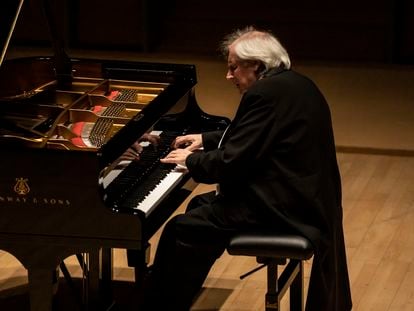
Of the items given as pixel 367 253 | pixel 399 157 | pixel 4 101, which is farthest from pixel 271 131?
pixel 399 157

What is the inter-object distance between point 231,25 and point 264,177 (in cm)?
537

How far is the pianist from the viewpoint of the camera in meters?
3.87

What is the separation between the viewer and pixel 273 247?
3838 millimetres

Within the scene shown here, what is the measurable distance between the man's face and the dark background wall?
16.4 feet

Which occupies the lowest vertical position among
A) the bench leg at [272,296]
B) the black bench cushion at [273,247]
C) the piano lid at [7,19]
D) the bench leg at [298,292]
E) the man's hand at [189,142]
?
the bench leg at [298,292]

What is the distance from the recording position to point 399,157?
6.69 m

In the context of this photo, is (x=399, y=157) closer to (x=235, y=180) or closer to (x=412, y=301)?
(x=412, y=301)

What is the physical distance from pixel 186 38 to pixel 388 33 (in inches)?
68.5

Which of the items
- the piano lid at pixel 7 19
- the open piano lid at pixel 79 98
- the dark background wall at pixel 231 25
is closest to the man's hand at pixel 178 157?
the open piano lid at pixel 79 98

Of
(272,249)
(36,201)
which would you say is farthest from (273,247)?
(36,201)

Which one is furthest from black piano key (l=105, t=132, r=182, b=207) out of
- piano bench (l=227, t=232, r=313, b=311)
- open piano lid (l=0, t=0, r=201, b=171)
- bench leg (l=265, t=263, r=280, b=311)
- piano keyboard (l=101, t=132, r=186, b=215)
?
bench leg (l=265, t=263, r=280, b=311)

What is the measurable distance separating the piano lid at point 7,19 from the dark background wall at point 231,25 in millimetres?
4721

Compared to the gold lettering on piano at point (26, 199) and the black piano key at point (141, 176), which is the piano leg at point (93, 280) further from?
the gold lettering on piano at point (26, 199)

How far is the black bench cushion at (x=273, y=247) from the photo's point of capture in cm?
384
